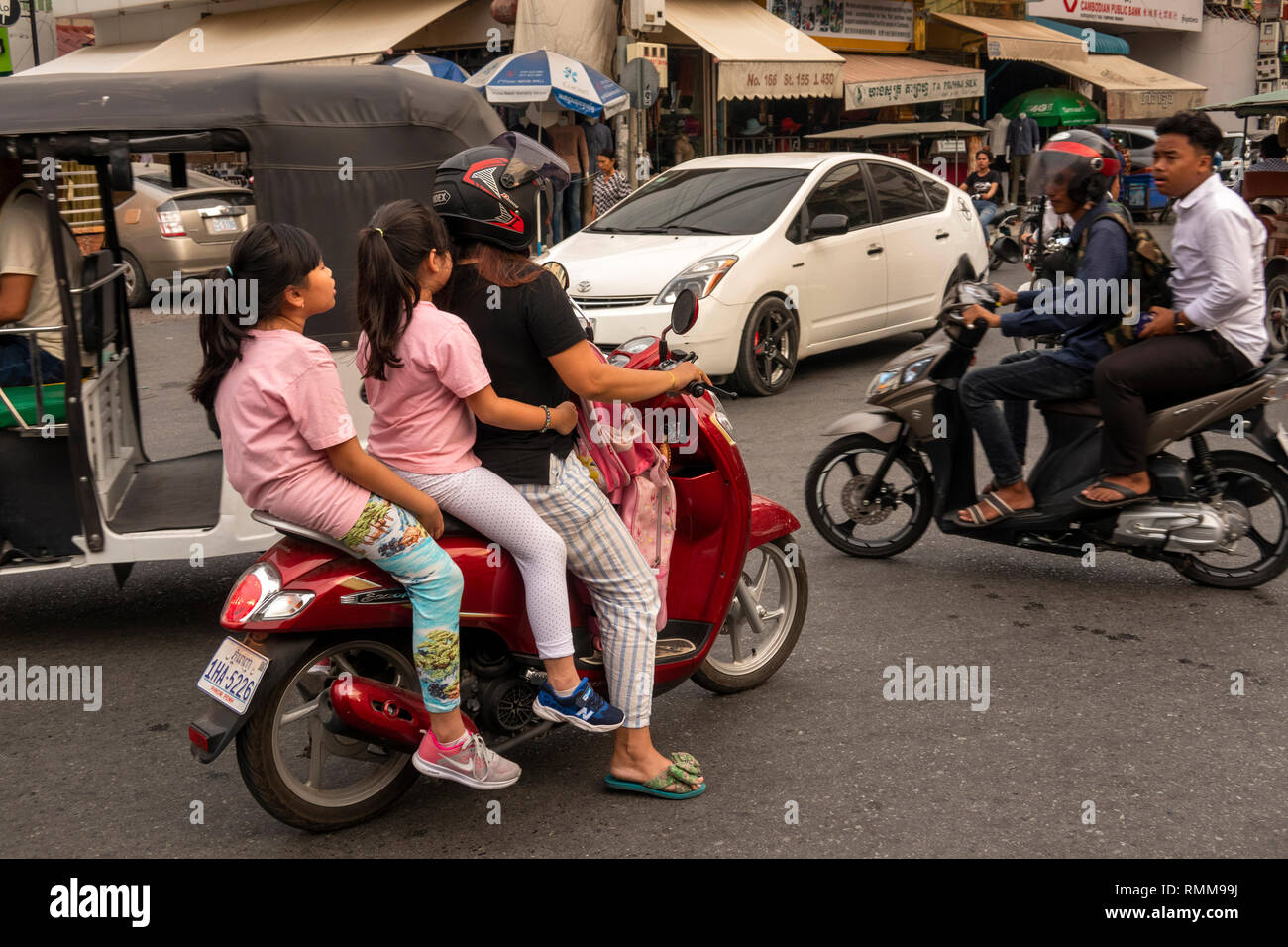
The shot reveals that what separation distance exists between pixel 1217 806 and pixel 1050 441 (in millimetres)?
2279

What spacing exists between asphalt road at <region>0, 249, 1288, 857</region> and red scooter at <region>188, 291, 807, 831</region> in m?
0.15

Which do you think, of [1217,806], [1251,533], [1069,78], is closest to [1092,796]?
[1217,806]

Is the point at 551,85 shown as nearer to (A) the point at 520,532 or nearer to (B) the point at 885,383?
(B) the point at 885,383

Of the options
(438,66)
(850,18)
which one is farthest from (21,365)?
(850,18)

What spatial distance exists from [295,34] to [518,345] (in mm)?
19191

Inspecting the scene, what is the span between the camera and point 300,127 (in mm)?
5121

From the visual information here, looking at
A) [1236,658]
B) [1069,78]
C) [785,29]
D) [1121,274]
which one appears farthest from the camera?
[1069,78]

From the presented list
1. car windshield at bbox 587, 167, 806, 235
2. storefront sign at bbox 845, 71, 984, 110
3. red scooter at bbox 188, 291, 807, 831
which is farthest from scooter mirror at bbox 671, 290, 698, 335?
storefront sign at bbox 845, 71, 984, 110

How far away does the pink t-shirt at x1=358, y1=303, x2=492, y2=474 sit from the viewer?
3.38m

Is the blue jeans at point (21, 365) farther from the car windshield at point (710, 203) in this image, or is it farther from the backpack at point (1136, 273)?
the car windshield at point (710, 203)

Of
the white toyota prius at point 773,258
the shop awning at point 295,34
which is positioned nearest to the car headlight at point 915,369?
the white toyota prius at point 773,258

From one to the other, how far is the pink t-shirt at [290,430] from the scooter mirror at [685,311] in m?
0.85

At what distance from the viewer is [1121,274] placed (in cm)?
530

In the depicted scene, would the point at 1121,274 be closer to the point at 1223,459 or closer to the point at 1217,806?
the point at 1223,459
